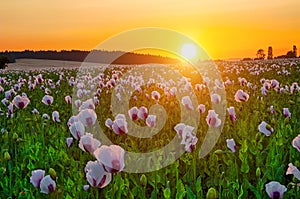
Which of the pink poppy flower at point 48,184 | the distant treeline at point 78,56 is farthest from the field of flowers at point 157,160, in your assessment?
the distant treeline at point 78,56

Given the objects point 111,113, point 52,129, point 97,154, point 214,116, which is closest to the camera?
point 97,154

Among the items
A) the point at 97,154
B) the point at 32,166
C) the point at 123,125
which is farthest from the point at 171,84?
the point at 97,154

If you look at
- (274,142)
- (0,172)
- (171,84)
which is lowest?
(0,172)

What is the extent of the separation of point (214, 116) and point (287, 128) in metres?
1.29

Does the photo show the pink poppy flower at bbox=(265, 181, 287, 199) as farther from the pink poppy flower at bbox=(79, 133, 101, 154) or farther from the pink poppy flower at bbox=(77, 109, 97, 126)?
the pink poppy flower at bbox=(77, 109, 97, 126)

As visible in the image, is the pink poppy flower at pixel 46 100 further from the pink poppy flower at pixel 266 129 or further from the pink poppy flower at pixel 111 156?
the pink poppy flower at pixel 111 156

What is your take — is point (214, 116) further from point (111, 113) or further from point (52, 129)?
point (111, 113)

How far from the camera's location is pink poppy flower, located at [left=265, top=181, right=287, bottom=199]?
9.16ft

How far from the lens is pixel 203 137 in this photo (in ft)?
17.7

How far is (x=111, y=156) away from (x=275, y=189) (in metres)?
0.95

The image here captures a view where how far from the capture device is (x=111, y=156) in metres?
2.60

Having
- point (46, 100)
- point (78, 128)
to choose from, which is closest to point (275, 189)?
point (78, 128)

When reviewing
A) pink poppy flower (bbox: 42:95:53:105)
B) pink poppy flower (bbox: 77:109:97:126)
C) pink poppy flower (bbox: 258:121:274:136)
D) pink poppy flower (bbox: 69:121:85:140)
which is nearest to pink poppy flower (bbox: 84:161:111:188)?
pink poppy flower (bbox: 69:121:85:140)

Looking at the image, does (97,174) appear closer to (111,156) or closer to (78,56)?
(111,156)
